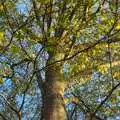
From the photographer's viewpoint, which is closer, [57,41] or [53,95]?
[57,41]

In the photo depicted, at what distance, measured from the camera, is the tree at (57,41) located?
8219 mm

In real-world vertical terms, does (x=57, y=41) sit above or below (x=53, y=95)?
above

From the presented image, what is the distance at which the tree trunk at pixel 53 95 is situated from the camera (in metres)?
9.01

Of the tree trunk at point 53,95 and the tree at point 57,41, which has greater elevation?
the tree at point 57,41

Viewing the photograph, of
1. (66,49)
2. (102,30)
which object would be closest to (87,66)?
(66,49)

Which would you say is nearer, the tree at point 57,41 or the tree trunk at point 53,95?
the tree at point 57,41

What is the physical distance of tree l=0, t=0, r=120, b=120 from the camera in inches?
324

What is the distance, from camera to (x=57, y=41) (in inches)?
330

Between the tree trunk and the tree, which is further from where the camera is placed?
the tree trunk

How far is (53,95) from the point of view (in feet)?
30.1

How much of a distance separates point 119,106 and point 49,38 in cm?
383

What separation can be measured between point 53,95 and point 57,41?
1372 millimetres

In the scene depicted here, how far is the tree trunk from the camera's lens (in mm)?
9008

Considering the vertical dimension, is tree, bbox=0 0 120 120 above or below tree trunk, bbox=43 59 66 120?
above
